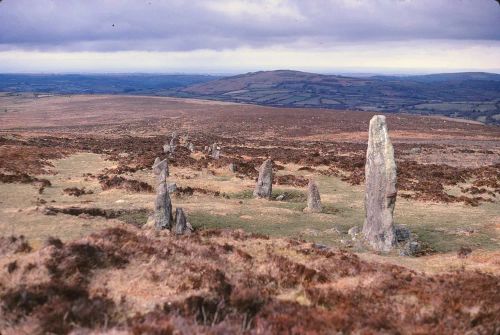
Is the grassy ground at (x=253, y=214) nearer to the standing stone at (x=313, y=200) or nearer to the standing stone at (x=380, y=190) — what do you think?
the standing stone at (x=313, y=200)

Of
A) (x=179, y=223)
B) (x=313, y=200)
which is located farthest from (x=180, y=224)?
(x=313, y=200)

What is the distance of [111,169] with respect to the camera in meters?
38.9

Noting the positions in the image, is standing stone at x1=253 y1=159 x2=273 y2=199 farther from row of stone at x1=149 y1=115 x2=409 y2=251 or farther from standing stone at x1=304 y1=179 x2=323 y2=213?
row of stone at x1=149 y1=115 x2=409 y2=251

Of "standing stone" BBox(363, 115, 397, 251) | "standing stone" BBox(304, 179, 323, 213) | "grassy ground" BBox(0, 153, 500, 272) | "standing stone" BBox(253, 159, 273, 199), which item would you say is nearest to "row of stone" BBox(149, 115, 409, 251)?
"standing stone" BBox(363, 115, 397, 251)

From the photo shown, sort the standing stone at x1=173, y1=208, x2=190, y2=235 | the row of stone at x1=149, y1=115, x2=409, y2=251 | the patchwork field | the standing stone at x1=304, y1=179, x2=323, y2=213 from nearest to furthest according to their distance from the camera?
the patchwork field → the standing stone at x1=173, y1=208, x2=190, y2=235 → the row of stone at x1=149, y1=115, x2=409, y2=251 → the standing stone at x1=304, y1=179, x2=323, y2=213

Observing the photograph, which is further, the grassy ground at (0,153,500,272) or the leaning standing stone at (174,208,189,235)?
the leaning standing stone at (174,208,189,235)

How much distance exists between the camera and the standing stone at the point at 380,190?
21125 mm

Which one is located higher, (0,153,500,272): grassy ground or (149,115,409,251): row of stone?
(149,115,409,251): row of stone

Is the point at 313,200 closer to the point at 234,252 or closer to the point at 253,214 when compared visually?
the point at 253,214

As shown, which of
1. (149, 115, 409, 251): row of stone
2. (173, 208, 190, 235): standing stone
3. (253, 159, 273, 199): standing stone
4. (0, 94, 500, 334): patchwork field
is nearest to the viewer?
(0, 94, 500, 334): patchwork field

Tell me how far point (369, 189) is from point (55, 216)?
14.1 metres

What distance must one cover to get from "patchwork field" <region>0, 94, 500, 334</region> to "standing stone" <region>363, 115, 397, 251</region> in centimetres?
107

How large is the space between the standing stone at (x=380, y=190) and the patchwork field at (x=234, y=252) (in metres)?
1.07

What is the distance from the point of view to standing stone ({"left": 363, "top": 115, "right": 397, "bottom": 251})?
21125 mm
